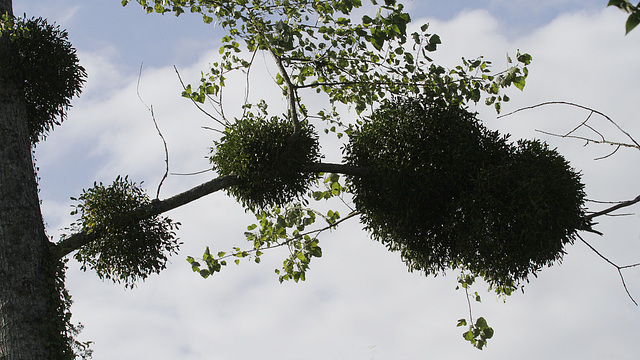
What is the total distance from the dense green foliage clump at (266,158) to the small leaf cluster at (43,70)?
8.82ft

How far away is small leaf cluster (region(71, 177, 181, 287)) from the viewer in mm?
7855

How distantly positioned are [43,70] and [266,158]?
365 cm

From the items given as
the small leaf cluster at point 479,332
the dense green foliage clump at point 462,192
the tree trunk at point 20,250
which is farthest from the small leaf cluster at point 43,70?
the small leaf cluster at point 479,332

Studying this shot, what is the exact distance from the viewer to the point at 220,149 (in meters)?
8.22

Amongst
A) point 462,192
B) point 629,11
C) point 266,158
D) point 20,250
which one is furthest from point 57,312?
point 629,11

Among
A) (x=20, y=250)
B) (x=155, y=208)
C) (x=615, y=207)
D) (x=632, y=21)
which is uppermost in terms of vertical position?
(x=155, y=208)

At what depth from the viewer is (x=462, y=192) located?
780 cm

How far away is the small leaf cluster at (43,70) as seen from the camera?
28.8ft

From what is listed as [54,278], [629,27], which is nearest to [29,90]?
[54,278]

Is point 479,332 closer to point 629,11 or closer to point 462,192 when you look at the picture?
point 462,192

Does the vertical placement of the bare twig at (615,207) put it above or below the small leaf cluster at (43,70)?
below

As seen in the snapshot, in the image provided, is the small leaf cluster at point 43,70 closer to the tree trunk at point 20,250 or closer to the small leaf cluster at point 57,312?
the tree trunk at point 20,250

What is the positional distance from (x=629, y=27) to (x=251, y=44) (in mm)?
6931

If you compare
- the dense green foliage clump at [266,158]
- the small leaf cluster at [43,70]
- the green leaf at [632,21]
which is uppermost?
the small leaf cluster at [43,70]
